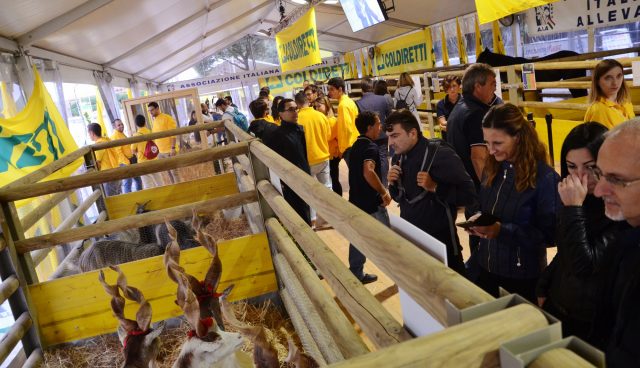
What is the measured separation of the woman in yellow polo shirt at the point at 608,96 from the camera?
3.41 metres

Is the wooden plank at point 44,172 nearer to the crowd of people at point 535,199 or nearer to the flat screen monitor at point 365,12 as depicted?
the crowd of people at point 535,199

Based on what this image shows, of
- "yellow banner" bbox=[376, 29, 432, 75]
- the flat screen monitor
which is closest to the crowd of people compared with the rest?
the flat screen monitor

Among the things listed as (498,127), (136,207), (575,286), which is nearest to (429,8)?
(136,207)

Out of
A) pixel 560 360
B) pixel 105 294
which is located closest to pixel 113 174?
pixel 105 294

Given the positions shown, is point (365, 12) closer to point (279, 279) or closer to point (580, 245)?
point (279, 279)

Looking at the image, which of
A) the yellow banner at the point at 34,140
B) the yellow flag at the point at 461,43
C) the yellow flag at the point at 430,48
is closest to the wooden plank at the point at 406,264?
the yellow banner at the point at 34,140

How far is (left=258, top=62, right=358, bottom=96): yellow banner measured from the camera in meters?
21.0

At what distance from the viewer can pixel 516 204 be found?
2.11m

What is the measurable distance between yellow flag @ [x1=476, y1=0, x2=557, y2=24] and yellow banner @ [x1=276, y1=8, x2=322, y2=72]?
4.97m

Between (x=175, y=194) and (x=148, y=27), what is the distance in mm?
5988

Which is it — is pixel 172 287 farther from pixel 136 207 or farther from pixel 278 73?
pixel 278 73

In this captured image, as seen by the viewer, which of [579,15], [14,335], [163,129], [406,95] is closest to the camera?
[14,335]

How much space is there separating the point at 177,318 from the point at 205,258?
0.42 meters

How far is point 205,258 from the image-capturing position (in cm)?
264
